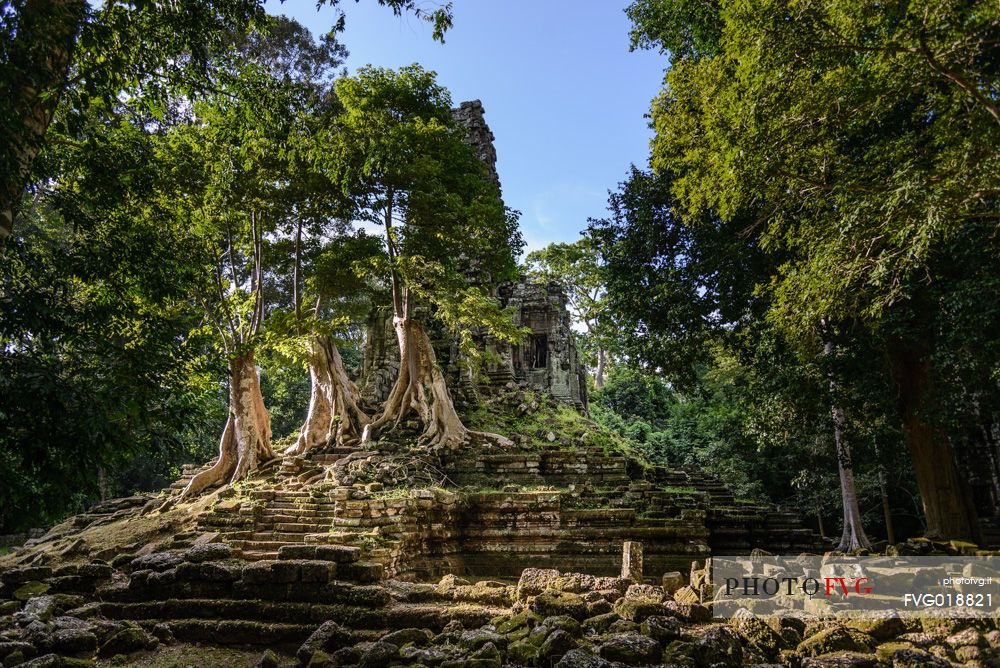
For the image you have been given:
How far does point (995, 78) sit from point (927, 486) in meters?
5.96

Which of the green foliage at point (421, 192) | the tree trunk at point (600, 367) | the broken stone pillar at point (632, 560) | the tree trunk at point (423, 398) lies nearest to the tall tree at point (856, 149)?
the broken stone pillar at point (632, 560)

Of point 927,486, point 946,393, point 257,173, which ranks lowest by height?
point 927,486

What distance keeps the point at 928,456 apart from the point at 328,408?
11.7m

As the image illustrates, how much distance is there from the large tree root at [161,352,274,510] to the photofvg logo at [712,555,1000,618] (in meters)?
9.81

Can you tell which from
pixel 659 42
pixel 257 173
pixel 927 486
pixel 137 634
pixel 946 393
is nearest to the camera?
pixel 137 634

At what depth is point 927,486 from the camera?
8.78m

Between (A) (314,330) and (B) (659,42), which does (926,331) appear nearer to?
(B) (659,42)

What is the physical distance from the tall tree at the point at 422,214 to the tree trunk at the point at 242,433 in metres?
2.46

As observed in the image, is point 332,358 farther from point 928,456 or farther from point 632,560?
point 928,456

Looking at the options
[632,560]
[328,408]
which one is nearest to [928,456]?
[632,560]

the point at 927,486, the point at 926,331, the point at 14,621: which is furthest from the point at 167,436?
the point at 927,486

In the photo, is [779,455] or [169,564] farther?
[779,455]

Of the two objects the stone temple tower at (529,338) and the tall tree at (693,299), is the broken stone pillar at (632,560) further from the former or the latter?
the stone temple tower at (529,338)

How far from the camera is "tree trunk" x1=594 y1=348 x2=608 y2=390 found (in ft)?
95.2
